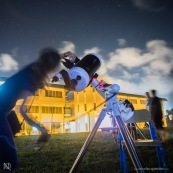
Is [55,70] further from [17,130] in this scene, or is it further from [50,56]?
[17,130]

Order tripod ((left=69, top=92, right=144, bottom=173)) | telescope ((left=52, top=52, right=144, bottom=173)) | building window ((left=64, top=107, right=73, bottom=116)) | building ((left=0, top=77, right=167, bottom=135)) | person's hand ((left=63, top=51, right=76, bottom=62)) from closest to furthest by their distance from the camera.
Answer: tripod ((left=69, top=92, right=144, bottom=173))
telescope ((left=52, top=52, right=144, bottom=173))
person's hand ((left=63, top=51, right=76, bottom=62))
building ((left=0, top=77, right=167, bottom=135))
building window ((left=64, top=107, right=73, bottom=116))

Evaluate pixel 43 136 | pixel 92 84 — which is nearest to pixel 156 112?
pixel 92 84

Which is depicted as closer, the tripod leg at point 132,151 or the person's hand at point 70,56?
the tripod leg at point 132,151

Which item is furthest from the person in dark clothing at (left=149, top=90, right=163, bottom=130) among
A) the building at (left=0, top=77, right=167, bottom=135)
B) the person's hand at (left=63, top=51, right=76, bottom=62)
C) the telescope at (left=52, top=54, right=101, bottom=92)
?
the building at (left=0, top=77, right=167, bottom=135)

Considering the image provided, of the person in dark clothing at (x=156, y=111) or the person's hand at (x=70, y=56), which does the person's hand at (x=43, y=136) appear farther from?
the person in dark clothing at (x=156, y=111)

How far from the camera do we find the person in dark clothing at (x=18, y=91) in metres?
2.47

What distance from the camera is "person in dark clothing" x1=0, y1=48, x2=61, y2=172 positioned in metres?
2.47

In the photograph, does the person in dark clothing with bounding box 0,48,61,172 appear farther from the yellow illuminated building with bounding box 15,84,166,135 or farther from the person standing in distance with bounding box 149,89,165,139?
the yellow illuminated building with bounding box 15,84,166,135

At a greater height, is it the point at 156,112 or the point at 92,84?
the point at 156,112

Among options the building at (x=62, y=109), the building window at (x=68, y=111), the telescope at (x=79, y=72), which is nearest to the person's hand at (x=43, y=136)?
the telescope at (x=79, y=72)

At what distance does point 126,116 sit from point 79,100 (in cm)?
3625

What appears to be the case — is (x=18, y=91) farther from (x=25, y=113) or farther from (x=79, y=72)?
(x=79, y=72)

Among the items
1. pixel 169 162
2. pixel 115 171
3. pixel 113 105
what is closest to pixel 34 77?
pixel 113 105

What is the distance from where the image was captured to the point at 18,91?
2.73m
